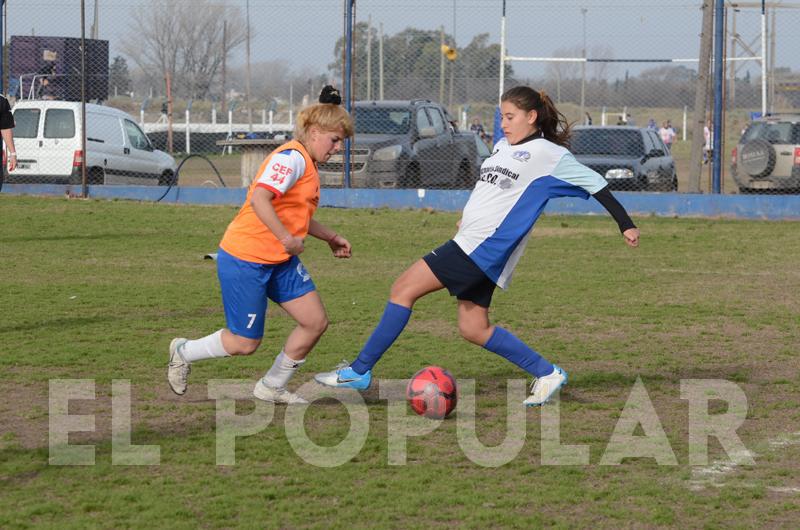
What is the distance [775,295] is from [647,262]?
238 centimetres

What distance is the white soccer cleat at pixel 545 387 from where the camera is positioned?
6.33 metres

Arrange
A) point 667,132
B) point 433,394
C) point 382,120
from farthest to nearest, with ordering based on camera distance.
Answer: point 667,132
point 382,120
point 433,394

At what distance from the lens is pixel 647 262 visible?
12.9 metres

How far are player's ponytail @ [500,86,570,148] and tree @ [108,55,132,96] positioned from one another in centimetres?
1940

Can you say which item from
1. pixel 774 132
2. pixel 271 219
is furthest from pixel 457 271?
pixel 774 132

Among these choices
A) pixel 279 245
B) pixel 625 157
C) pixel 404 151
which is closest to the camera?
pixel 279 245

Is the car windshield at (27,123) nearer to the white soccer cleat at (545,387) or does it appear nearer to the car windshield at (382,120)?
the car windshield at (382,120)

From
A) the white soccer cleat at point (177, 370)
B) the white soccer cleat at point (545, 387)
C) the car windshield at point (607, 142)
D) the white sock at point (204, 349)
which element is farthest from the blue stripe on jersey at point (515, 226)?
the car windshield at point (607, 142)

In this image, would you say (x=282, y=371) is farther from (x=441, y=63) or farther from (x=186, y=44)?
(x=186, y=44)

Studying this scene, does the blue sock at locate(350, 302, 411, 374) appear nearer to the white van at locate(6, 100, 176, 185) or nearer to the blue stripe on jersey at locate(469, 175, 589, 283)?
the blue stripe on jersey at locate(469, 175, 589, 283)

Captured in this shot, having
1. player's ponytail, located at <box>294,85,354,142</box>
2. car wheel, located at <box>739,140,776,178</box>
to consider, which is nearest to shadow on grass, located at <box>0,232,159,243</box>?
player's ponytail, located at <box>294,85,354,142</box>

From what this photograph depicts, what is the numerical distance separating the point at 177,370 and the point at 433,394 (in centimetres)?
129

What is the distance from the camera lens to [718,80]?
17.5 meters

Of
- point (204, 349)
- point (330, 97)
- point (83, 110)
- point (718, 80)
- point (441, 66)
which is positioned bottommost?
point (204, 349)
